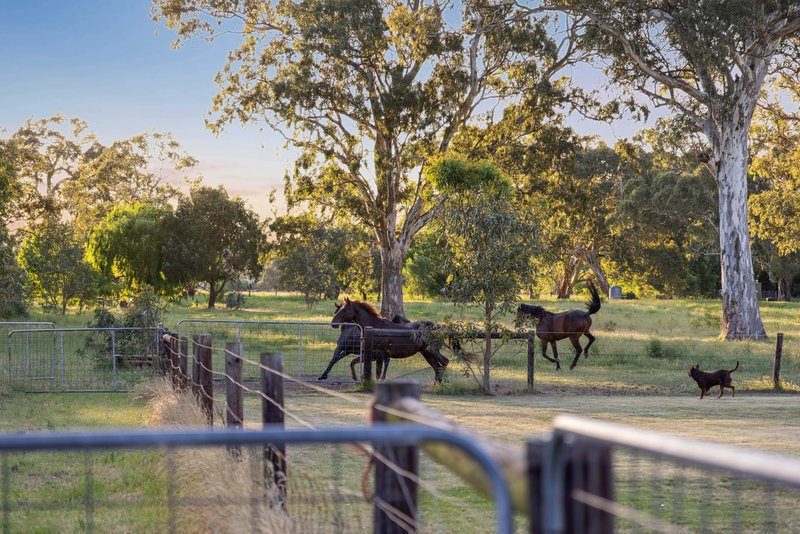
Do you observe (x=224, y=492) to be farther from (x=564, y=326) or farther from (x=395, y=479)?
(x=564, y=326)

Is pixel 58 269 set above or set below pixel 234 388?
above

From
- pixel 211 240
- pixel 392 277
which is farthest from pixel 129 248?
pixel 392 277

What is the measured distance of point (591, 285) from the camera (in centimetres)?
2520

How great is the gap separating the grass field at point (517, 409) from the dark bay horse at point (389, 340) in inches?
24.1

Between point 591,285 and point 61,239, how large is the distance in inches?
1421

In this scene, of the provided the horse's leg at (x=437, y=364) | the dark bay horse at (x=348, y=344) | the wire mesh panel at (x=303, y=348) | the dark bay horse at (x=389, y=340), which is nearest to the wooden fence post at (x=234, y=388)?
the wire mesh panel at (x=303, y=348)

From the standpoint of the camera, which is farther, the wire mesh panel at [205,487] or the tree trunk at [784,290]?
the tree trunk at [784,290]

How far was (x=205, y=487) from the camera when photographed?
7.48 m

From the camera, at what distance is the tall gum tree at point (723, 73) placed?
113 ft

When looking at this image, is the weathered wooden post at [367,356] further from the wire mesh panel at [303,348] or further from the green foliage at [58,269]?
the green foliage at [58,269]

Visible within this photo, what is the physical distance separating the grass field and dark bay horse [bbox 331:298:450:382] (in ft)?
2.01

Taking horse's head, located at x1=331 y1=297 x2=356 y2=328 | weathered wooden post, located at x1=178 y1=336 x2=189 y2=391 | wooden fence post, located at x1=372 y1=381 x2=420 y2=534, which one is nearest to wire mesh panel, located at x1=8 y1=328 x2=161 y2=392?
horse's head, located at x1=331 y1=297 x2=356 y2=328

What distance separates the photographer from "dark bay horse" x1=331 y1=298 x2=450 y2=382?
2153 cm

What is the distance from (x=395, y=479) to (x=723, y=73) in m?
34.4
